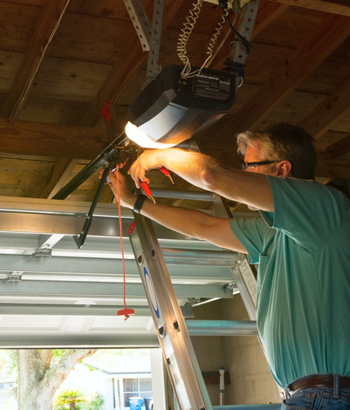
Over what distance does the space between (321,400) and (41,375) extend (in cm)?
1542

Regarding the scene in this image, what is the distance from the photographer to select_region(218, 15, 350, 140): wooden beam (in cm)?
297

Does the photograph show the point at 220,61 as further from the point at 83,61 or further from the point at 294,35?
the point at 83,61

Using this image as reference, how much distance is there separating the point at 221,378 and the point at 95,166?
16.1 feet

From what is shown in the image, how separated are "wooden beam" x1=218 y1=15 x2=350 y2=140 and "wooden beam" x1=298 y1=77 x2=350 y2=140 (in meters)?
0.36

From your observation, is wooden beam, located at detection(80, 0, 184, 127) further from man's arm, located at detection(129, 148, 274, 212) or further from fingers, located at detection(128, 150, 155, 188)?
man's arm, located at detection(129, 148, 274, 212)

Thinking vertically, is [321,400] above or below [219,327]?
below

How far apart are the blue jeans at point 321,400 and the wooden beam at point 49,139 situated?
1.94 metres

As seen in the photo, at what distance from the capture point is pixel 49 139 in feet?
10.8

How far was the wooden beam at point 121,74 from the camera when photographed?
109 inches

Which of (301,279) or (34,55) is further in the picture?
(34,55)

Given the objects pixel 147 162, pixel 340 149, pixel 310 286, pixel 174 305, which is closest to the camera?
pixel 310 286

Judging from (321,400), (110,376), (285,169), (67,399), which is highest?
(110,376)

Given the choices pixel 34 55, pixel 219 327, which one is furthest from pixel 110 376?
pixel 219 327

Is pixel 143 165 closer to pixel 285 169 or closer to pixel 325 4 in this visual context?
pixel 285 169
